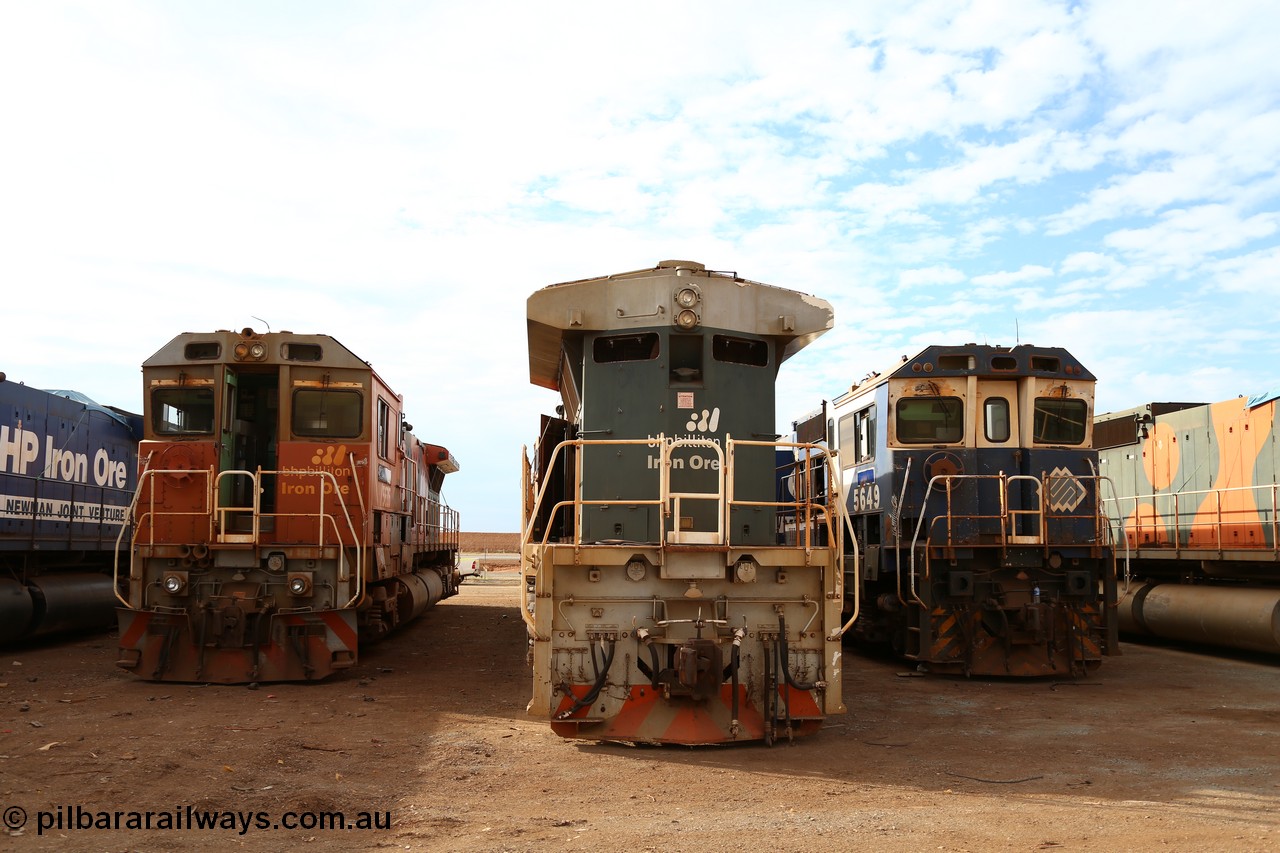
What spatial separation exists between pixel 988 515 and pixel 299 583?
8161mm

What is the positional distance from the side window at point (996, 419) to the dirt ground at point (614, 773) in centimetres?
336

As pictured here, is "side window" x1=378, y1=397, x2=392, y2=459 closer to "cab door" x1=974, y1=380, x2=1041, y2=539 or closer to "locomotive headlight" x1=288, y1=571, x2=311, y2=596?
"locomotive headlight" x1=288, y1=571, x2=311, y2=596

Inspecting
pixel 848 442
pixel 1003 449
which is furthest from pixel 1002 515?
pixel 848 442

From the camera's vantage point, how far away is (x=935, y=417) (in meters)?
13.3

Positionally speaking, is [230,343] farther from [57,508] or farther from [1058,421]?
[1058,421]

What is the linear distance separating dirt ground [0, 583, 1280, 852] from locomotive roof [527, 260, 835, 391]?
3611mm

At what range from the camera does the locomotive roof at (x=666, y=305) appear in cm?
898

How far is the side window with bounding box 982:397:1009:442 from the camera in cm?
1327

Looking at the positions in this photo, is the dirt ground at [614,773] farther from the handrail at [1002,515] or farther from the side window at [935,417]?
the side window at [935,417]

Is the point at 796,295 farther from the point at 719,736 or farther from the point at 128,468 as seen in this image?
the point at 128,468

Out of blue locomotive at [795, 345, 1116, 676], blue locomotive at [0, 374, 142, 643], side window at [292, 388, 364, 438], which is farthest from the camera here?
blue locomotive at [0, 374, 142, 643]

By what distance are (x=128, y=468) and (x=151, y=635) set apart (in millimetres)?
8438

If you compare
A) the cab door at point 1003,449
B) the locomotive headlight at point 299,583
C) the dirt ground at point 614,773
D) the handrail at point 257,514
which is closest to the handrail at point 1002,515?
the cab door at point 1003,449

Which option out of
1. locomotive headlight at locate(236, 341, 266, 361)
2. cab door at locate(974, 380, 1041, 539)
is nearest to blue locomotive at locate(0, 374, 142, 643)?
locomotive headlight at locate(236, 341, 266, 361)
